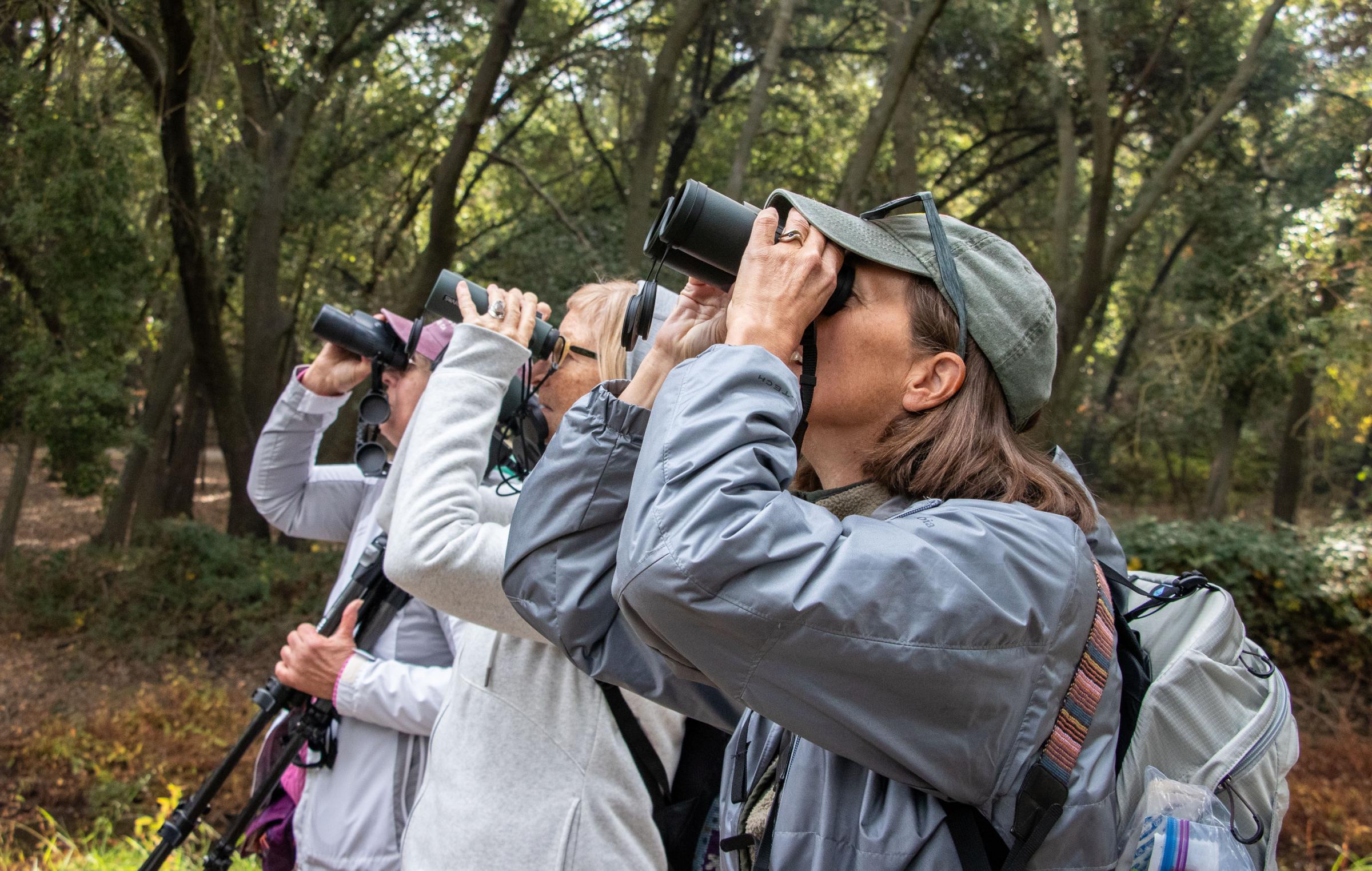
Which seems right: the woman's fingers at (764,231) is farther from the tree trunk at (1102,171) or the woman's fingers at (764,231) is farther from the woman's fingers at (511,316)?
the tree trunk at (1102,171)

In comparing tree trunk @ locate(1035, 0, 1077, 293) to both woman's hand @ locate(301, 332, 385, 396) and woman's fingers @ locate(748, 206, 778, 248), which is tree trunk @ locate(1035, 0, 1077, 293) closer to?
woman's hand @ locate(301, 332, 385, 396)

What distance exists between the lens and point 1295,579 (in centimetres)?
A: 755

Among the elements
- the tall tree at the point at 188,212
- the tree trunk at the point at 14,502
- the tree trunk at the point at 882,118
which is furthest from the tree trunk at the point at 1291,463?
the tree trunk at the point at 14,502

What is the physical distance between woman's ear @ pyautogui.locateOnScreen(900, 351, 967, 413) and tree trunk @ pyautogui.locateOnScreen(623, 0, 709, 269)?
6.06 metres

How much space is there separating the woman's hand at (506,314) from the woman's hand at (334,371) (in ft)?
2.79

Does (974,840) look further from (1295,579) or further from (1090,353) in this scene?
(1090,353)

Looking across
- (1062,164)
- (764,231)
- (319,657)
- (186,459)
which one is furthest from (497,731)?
(186,459)

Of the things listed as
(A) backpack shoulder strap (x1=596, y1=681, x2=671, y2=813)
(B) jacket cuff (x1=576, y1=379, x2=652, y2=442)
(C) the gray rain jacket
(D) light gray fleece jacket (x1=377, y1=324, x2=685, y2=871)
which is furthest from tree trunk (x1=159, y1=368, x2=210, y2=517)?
Answer: (C) the gray rain jacket

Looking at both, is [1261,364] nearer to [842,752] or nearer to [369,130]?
[369,130]

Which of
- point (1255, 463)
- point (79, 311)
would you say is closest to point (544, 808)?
point (79, 311)

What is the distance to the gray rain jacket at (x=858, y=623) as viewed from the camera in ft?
3.60

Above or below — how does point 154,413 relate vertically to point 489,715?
below

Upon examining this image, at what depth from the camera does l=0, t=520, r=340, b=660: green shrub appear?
8.14 metres

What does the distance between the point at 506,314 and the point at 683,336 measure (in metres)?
0.70
